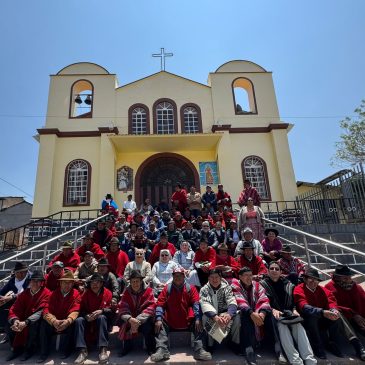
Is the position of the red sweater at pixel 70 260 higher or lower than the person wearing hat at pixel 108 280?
higher

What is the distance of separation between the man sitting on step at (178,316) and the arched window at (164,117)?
10832 millimetres

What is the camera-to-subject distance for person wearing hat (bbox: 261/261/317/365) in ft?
12.1

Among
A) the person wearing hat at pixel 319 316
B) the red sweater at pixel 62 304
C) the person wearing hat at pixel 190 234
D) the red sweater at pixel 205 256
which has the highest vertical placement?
the person wearing hat at pixel 190 234

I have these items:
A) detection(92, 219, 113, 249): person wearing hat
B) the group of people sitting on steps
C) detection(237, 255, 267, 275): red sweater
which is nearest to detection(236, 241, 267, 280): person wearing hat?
detection(237, 255, 267, 275): red sweater

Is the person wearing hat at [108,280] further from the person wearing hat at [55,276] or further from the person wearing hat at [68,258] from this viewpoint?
the person wearing hat at [68,258]

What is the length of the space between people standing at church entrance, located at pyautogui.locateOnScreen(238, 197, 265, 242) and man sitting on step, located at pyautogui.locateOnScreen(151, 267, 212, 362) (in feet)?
11.8

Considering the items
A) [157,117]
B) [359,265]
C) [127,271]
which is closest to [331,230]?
[359,265]

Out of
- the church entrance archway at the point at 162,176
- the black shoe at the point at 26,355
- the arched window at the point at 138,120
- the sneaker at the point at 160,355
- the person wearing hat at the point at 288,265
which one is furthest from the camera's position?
the arched window at the point at 138,120

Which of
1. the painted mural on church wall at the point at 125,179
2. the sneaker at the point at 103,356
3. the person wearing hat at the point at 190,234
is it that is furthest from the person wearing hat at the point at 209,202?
the sneaker at the point at 103,356

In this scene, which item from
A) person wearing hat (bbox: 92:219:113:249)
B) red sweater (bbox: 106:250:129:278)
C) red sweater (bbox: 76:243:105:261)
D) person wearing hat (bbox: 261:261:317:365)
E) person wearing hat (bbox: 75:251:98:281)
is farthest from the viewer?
person wearing hat (bbox: 92:219:113:249)

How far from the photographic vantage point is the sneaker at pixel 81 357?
3.81 meters

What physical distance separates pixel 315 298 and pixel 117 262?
3.95 metres

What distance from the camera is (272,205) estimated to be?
527 inches

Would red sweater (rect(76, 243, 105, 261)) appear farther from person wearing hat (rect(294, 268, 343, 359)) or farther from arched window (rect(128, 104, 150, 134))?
arched window (rect(128, 104, 150, 134))
